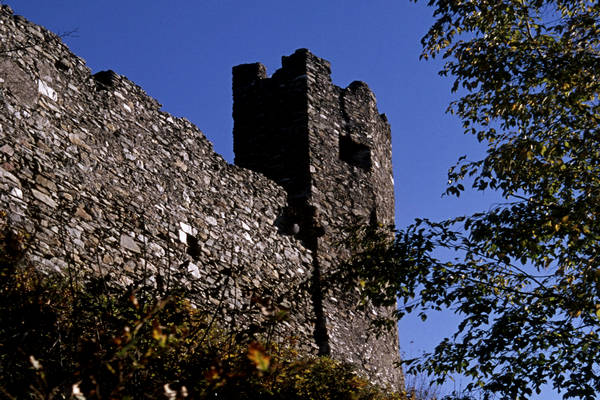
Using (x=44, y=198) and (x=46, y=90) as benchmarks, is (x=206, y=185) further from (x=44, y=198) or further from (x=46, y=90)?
(x=44, y=198)

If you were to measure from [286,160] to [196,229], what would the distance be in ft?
9.66

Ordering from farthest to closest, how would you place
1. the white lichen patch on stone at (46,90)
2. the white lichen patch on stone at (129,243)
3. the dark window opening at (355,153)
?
the dark window opening at (355,153)
the white lichen patch on stone at (129,243)
the white lichen patch on stone at (46,90)

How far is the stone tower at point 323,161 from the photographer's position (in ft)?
36.6

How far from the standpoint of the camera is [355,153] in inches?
514

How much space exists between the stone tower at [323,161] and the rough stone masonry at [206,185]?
0.02 metres

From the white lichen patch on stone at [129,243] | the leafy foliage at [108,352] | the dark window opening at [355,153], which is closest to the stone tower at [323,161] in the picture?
the dark window opening at [355,153]

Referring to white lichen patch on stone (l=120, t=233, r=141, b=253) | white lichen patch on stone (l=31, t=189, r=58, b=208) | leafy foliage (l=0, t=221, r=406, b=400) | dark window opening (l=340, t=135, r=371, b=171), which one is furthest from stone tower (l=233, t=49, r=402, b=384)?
leafy foliage (l=0, t=221, r=406, b=400)

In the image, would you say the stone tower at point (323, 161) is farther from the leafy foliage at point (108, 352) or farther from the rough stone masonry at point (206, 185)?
the leafy foliage at point (108, 352)

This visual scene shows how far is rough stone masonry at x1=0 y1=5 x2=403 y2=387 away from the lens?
7.66 m

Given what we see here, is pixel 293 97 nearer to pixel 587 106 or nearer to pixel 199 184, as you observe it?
pixel 199 184

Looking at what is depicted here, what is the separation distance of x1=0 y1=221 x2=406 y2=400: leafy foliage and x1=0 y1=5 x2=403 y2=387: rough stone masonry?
13.7 inches

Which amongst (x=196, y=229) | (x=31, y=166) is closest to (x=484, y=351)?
(x=196, y=229)

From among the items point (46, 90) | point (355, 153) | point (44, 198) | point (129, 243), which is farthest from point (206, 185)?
point (355, 153)

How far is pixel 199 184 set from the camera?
32.6ft
